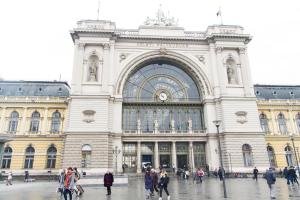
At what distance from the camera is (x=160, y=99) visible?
48.6m

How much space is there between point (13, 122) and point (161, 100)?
1201 inches

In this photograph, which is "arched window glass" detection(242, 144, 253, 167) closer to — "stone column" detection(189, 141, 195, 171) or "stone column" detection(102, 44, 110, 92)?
"stone column" detection(189, 141, 195, 171)

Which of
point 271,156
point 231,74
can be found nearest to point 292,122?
point 271,156

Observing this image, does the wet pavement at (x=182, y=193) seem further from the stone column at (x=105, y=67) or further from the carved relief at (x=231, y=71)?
the carved relief at (x=231, y=71)

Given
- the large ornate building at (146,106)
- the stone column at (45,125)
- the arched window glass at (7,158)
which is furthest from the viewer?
the stone column at (45,125)

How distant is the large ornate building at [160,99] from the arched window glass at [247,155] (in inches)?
6.6

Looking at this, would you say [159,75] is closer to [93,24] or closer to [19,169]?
[93,24]

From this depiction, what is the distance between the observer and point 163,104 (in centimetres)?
4812

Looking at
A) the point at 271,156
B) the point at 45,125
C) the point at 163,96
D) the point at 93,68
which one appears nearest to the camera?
the point at 93,68

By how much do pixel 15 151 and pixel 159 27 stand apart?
37.7m

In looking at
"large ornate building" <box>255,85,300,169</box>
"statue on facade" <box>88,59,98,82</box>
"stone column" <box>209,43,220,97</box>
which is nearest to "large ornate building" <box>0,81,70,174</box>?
"statue on facade" <box>88,59,98,82</box>

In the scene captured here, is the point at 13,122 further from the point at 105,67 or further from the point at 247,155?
the point at 247,155

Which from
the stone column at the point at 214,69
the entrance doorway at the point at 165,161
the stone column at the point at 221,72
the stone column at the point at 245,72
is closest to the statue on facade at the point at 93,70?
the entrance doorway at the point at 165,161

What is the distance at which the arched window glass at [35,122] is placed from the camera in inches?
2004
